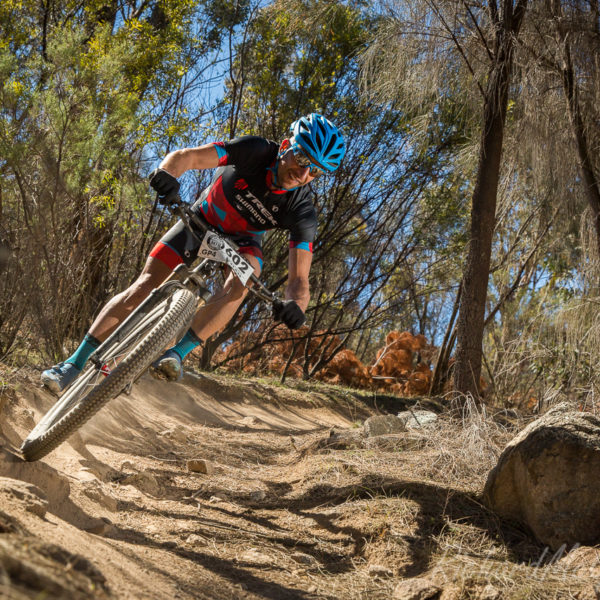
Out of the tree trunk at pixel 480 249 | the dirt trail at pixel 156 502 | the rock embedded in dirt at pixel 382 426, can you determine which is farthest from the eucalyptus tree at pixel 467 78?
the dirt trail at pixel 156 502

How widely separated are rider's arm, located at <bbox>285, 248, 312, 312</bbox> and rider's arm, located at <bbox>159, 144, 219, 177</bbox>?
73 cm

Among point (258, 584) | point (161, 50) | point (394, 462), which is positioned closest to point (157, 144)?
point (161, 50)

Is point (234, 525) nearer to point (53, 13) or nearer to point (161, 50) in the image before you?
point (161, 50)

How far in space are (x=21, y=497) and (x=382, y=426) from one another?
3806mm

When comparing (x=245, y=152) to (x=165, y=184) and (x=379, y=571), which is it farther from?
(x=379, y=571)

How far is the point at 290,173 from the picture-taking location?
383cm

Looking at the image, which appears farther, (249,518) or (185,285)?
(249,518)

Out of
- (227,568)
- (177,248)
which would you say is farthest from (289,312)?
(227,568)

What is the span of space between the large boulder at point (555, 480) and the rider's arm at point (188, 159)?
2338 mm

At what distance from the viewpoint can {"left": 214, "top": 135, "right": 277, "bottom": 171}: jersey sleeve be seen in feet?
12.5

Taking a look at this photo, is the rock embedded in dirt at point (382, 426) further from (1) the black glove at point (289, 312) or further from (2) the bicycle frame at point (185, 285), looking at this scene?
(2) the bicycle frame at point (185, 285)

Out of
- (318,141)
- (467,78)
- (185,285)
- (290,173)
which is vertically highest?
(467,78)

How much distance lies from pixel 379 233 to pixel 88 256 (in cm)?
641

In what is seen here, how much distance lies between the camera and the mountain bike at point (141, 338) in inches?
113
